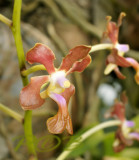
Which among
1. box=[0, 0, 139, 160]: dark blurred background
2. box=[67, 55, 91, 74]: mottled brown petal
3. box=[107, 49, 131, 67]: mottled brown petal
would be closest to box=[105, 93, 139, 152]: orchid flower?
box=[0, 0, 139, 160]: dark blurred background

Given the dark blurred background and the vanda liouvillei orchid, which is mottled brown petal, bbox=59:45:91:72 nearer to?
the vanda liouvillei orchid

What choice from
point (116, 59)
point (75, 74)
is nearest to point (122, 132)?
point (116, 59)

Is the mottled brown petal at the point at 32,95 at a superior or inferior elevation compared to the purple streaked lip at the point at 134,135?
superior

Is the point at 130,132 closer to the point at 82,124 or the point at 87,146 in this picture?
the point at 87,146

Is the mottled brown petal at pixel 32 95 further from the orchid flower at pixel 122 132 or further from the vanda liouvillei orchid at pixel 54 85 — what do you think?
the orchid flower at pixel 122 132

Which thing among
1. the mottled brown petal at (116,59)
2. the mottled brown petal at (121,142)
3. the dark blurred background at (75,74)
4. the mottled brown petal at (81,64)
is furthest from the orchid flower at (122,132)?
the mottled brown petal at (81,64)

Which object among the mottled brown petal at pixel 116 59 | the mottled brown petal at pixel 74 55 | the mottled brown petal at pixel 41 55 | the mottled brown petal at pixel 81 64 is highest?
the mottled brown petal at pixel 41 55
